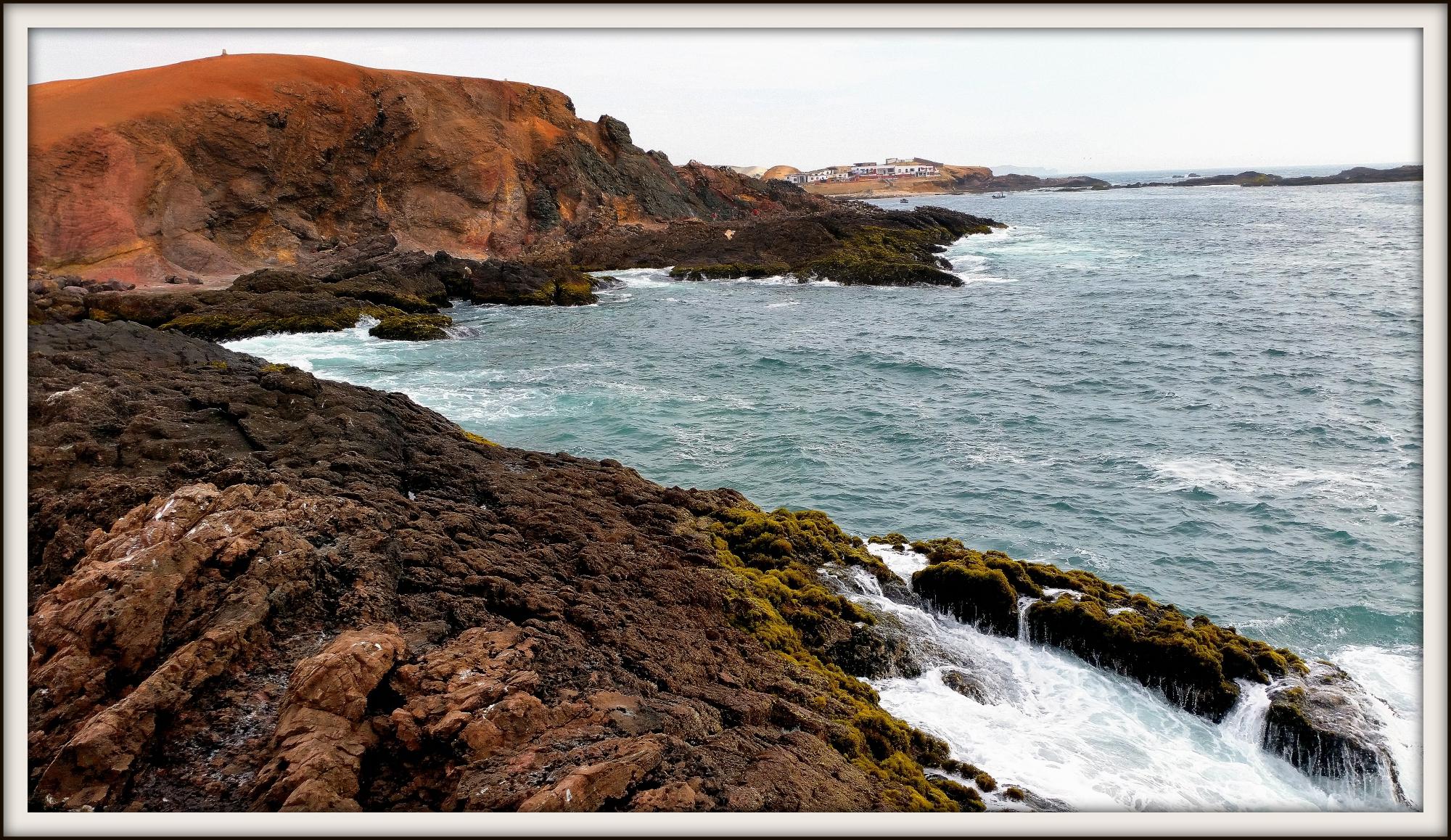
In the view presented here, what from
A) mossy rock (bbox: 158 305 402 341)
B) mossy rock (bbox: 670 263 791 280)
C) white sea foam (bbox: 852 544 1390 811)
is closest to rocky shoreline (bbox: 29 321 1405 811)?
white sea foam (bbox: 852 544 1390 811)

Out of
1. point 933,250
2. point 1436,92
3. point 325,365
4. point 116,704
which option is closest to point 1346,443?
point 1436,92

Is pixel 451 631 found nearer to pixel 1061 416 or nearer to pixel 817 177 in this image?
pixel 1061 416

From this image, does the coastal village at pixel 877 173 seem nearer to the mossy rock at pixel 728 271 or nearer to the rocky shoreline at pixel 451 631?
the mossy rock at pixel 728 271

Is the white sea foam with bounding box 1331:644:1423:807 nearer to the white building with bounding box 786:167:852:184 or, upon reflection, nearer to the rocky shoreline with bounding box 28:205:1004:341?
the rocky shoreline with bounding box 28:205:1004:341

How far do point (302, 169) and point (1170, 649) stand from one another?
46314 mm

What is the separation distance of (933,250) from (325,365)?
135 ft

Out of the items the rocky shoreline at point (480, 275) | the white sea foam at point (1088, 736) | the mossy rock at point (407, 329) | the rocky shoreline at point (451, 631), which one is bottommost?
the white sea foam at point (1088, 736)

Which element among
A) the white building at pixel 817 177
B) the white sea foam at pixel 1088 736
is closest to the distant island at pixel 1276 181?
the white building at pixel 817 177

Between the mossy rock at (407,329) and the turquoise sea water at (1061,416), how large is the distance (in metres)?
0.73

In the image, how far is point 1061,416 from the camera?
20672mm

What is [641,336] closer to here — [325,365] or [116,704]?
[325,365]

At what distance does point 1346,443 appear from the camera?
17.5 meters

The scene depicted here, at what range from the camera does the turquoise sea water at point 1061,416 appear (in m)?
12.4

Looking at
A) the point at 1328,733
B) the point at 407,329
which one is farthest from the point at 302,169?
the point at 1328,733
